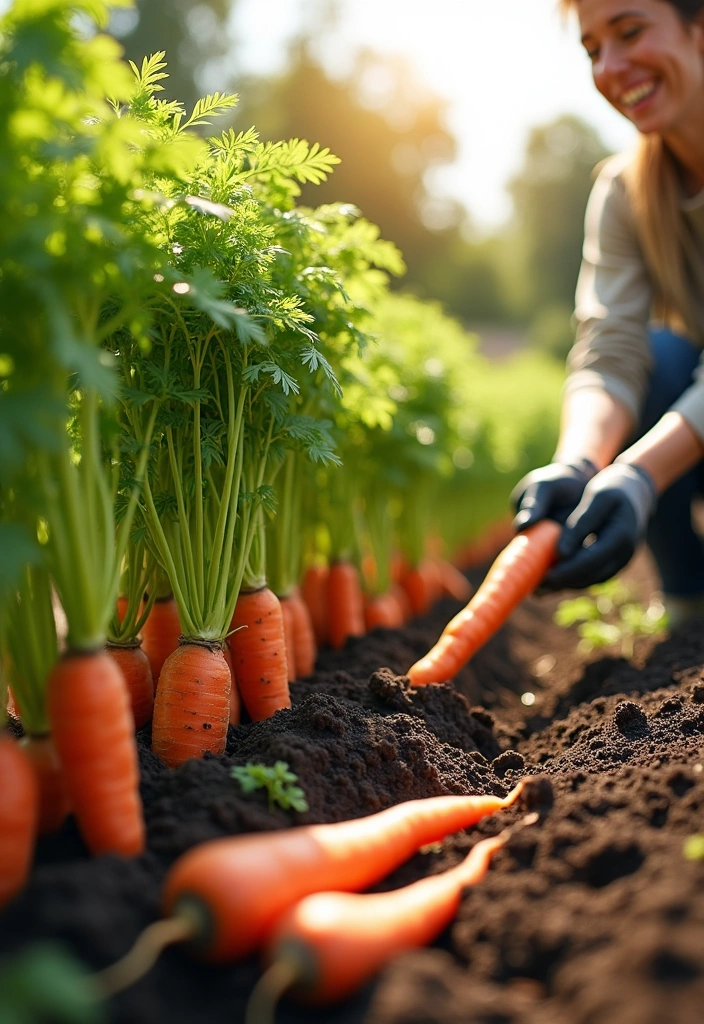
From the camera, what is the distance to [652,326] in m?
5.15

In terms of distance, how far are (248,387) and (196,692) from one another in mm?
961

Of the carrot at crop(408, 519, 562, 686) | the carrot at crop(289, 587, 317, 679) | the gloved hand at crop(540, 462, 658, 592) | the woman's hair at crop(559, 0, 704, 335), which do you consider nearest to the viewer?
the carrot at crop(408, 519, 562, 686)

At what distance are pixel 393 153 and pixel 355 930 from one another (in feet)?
102

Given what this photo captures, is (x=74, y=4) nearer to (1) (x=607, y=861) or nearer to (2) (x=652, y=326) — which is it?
(1) (x=607, y=861)

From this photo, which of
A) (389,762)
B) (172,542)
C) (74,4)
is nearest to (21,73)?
(74,4)

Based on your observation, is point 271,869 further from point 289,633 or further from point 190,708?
point 289,633

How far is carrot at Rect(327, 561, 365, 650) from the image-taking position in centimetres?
429

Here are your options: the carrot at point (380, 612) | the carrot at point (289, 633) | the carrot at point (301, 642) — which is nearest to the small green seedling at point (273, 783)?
the carrot at point (289, 633)

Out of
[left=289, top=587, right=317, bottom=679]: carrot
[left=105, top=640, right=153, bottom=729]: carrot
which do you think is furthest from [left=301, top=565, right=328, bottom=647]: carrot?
[left=105, top=640, right=153, bottom=729]: carrot

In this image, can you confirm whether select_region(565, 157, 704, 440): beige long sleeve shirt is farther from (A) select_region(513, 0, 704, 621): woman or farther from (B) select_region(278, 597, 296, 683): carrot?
(B) select_region(278, 597, 296, 683): carrot

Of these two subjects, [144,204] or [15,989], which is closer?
[15,989]

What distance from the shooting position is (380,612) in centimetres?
470

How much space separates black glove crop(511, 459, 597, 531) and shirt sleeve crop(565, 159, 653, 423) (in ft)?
2.55

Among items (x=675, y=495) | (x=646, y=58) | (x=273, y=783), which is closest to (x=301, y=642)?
(x=273, y=783)
